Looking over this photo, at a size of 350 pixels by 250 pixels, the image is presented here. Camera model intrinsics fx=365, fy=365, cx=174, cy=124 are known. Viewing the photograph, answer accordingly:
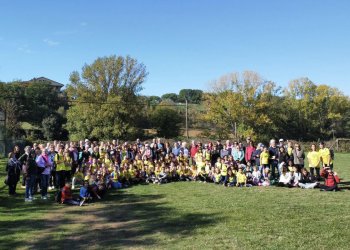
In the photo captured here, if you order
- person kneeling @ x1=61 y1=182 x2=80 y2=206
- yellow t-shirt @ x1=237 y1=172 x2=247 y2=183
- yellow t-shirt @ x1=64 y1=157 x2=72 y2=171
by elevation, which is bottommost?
person kneeling @ x1=61 y1=182 x2=80 y2=206

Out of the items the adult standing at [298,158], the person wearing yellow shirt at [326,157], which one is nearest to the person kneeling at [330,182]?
the person wearing yellow shirt at [326,157]

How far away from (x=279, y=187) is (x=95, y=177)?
719cm

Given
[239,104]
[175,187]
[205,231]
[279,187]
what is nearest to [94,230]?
[205,231]

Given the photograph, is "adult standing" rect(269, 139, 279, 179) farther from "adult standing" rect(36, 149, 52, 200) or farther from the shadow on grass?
"adult standing" rect(36, 149, 52, 200)

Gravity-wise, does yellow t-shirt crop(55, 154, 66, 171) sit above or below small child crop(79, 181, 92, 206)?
above

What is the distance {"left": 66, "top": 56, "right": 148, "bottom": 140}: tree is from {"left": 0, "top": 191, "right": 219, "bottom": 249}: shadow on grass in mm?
37733

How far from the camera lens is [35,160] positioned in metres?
12.9

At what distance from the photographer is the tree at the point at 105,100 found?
49344 millimetres

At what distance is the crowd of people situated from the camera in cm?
1308

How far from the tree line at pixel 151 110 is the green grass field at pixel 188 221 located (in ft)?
115

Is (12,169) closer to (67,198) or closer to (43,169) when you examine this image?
(43,169)

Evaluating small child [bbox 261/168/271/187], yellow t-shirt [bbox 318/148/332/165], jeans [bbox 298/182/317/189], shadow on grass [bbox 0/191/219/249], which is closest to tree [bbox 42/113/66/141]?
small child [bbox 261/168/271/187]

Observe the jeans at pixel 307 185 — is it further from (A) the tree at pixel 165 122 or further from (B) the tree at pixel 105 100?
(A) the tree at pixel 165 122

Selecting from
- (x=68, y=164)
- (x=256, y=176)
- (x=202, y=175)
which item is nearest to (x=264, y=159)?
(x=256, y=176)
